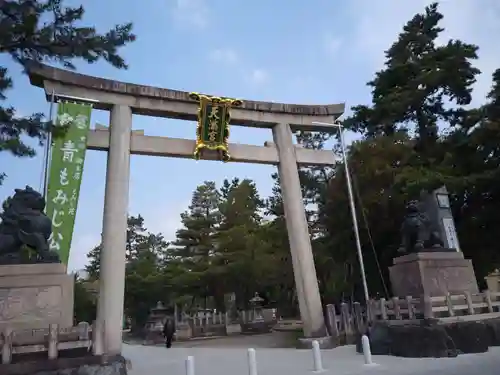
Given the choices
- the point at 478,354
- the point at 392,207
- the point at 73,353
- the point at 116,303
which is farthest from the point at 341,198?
the point at 73,353

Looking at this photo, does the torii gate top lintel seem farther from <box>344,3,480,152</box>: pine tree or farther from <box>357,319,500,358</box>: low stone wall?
<box>357,319,500,358</box>: low stone wall

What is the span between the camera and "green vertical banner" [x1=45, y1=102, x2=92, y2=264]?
10.7m

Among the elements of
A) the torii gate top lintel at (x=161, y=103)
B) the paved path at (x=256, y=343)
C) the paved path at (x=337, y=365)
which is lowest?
the paved path at (x=337, y=365)

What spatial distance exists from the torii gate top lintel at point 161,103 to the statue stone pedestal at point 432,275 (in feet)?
21.1

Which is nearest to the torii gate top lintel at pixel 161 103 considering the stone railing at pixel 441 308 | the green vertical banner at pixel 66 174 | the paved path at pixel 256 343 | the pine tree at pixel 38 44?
the green vertical banner at pixel 66 174

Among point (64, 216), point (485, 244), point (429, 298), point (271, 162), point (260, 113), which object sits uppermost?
point (260, 113)

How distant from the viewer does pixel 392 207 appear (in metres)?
14.3

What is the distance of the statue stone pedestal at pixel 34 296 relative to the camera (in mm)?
7777

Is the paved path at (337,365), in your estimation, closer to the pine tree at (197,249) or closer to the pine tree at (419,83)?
the pine tree at (419,83)

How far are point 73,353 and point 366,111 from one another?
1336 centimetres

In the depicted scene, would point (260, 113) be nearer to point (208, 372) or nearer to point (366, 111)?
point (366, 111)

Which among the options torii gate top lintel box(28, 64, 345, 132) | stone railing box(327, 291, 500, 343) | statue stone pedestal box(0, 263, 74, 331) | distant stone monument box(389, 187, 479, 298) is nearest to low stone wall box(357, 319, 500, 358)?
stone railing box(327, 291, 500, 343)

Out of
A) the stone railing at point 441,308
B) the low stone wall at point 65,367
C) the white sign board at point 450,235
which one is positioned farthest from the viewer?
the white sign board at point 450,235

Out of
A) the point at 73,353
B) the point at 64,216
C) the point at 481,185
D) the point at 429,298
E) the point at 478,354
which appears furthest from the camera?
the point at 481,185
